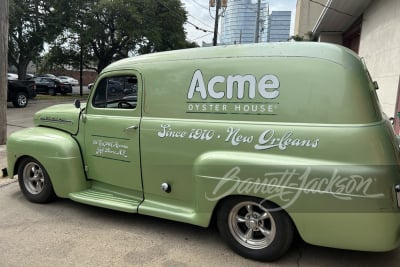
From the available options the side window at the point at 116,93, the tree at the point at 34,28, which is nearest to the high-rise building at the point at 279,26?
the tree at the point at 34,28

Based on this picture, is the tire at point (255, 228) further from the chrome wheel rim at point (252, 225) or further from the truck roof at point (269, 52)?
the truck roof at point (269, 52)

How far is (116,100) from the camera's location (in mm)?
4402

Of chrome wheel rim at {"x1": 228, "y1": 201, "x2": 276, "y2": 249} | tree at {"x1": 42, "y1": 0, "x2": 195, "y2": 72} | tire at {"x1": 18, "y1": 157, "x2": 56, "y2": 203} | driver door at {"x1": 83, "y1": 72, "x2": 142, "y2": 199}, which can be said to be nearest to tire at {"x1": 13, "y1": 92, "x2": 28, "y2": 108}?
tree at {"x1": 42, "y1": 0, "x2": 195, "y2": 72}

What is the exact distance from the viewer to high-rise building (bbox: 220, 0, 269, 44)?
31984mm

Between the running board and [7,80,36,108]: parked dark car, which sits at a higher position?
[7,80,36,108]: parked dark car

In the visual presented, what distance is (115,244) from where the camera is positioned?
3771mm

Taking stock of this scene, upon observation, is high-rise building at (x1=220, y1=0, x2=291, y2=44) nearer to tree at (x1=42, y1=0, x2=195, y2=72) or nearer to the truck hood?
tree at (x1=42, y1=0, x2=195, y2=72)

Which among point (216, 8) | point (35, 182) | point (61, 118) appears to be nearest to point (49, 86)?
point (216, 8)

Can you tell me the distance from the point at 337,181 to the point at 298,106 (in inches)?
28.6

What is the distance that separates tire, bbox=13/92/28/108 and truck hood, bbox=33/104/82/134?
41.5 feet

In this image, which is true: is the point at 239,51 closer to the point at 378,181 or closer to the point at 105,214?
the point at 378,181

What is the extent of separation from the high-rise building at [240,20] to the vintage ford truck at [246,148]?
2900 cm

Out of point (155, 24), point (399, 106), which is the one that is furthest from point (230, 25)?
point (399, 106)

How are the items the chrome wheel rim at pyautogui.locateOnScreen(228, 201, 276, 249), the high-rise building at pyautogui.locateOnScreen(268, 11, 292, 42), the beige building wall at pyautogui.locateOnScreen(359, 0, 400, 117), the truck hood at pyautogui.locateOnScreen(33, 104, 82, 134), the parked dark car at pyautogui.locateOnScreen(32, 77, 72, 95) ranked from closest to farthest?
the chrome wheel rim at pyautogui.locateOnScreen(228, 201, 276, 249) → the truck hood at pyautogui.locateOnScreen(33, 104, 82, 134) → the beige building wall at pyautogui.locateOnScreen(359, 0, 400, 117) → the parked dark car at pyautogui.locateOnScreen(32, 77, 72, 95) → the high-rise building at pyautogui.locateOnScreen(268, 11, 292, 42)
